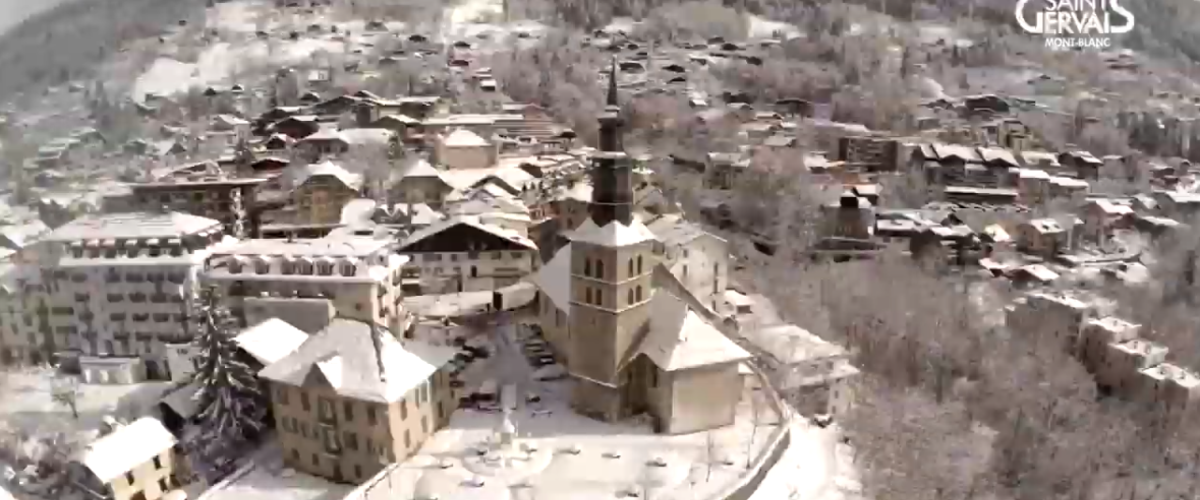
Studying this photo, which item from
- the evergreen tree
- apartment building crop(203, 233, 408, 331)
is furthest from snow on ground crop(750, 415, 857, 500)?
apartment building crop(203, 233, 408, 331)

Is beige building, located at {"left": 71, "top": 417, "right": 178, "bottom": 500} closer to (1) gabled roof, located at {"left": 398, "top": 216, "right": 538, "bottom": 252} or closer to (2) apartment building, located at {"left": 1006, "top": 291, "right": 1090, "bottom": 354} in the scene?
(1) gabled roof, located at {"left": 398, "top": 216, "right": 538, "bottom": 252}

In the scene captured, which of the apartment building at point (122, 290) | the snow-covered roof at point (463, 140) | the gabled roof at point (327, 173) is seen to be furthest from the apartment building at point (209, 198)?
the snow-covered roof at point (463, 140)

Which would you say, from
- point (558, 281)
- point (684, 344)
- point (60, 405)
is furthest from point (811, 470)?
point (60, 405)

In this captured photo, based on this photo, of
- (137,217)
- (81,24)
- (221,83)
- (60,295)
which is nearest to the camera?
(60,295)

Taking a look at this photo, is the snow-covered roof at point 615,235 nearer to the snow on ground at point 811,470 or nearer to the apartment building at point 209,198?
the snow on ground at point 811,470

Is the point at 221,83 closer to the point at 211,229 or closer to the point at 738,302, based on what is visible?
the point at 211,229

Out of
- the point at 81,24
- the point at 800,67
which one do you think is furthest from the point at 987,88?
the point at 81,24

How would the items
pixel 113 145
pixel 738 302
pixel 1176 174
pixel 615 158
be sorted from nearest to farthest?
pixel 615 158, pixel 738 302, pixel 113 145, pixel 1176 174
